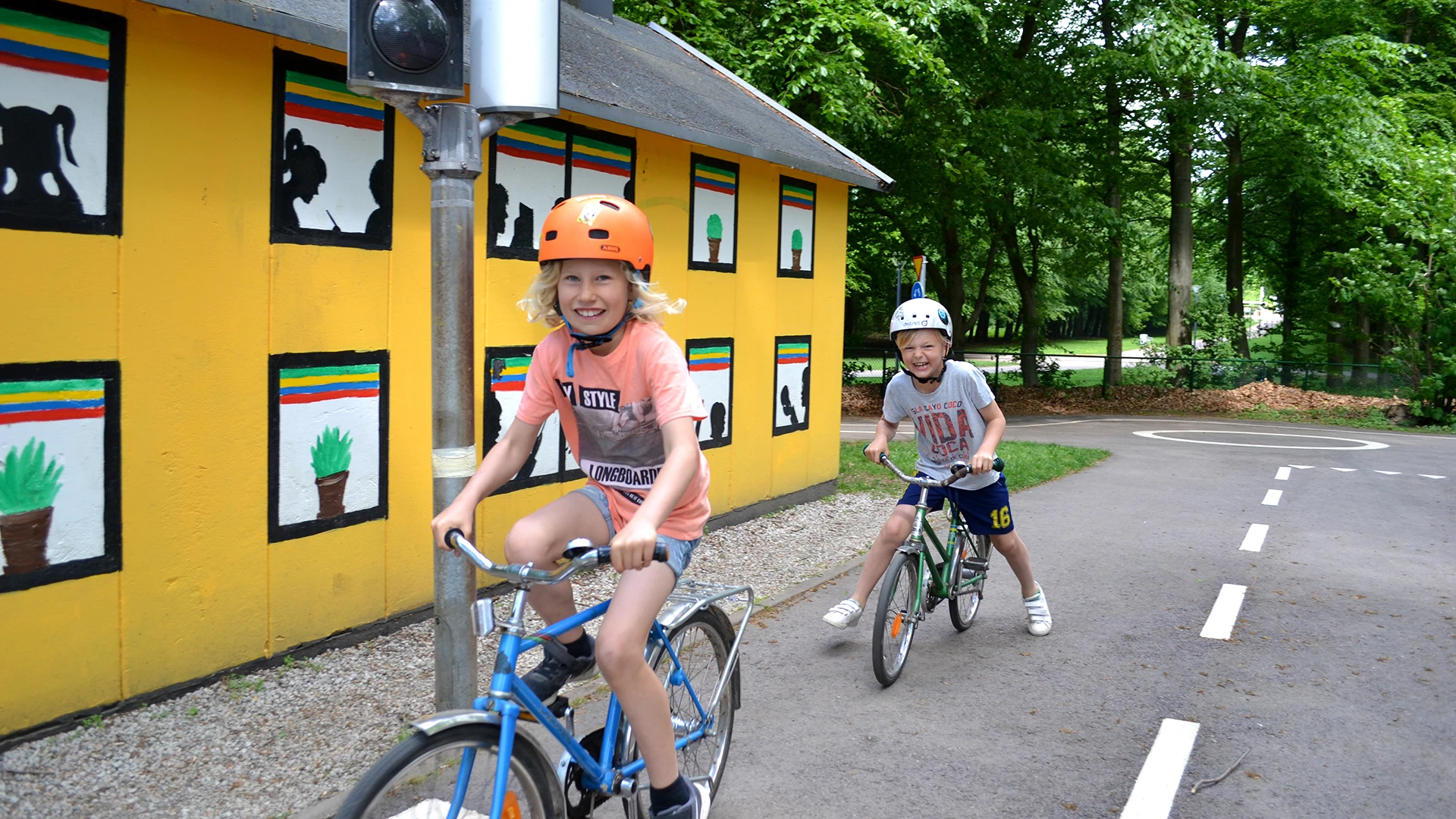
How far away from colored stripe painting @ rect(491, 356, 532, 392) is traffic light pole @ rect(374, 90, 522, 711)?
2638mm

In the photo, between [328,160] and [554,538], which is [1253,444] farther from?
[554,538]

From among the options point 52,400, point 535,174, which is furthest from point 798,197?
point 52,400

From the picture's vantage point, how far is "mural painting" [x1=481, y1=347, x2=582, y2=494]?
6.70m

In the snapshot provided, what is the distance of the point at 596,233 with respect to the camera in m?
3.00

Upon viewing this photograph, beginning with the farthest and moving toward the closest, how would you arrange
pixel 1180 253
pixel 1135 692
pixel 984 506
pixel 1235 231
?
pixel 1235 231
pixel 1180 253
pixel 984 506
pixel 1135 692

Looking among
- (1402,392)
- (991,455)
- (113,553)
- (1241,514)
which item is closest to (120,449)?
(113,553)

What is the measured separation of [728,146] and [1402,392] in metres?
21.8

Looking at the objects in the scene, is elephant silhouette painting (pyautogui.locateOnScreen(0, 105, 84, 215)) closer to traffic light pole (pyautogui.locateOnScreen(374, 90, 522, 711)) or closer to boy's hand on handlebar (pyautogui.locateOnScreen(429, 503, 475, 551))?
traffic light pole (pyautogui.locateOnScreen(374, 90, 522, 711))

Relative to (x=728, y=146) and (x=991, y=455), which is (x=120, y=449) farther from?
(x=728, y=146)

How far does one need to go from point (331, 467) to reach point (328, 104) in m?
1.75

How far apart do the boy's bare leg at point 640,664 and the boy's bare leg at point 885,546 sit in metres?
2.54

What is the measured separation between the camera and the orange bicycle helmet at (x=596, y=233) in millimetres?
2990

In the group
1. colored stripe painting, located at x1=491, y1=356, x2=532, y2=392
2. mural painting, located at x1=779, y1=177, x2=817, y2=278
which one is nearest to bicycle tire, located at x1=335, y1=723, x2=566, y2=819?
colored stripe painting, located at x1=491, y1=356, x2=532, y2=392

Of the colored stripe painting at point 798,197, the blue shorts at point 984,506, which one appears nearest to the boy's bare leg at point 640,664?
the blue shorts at point 984,506
